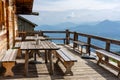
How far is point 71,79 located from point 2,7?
3361 millimetres

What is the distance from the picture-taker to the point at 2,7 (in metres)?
7.51

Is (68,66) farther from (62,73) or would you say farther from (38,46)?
(38,46)

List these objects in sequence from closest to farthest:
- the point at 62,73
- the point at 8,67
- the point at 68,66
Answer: the point at 8,67 < the point at 68,66 < the point at 62,73

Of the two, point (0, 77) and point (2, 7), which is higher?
point (2, 7)

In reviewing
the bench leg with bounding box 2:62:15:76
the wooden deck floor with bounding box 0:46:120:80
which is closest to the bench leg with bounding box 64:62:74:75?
the wooden deck floor with bounding box 0:46:120:80

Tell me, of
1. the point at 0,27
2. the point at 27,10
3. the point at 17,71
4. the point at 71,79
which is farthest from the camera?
the point at 27,10

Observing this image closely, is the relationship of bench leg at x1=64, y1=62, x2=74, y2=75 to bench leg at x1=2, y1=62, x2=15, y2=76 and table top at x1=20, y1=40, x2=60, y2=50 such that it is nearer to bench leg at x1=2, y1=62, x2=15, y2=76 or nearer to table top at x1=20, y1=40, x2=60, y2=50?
table top at x1=20, y1=40, x2=60, y2=50

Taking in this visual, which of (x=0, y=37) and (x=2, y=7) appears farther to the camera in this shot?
(x=2, y=7)

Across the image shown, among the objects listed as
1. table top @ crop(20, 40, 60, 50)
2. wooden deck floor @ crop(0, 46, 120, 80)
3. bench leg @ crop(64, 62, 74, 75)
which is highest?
table top @ crop(20, 40, 60, 50)

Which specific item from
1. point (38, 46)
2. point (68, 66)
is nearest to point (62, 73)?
point (68, 66)

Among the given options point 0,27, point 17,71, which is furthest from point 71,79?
point 0,27

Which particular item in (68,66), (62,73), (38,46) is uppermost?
(38,46)

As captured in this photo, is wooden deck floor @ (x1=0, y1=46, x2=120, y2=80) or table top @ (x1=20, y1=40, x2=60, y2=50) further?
table top @ (x1=20, y1=40, x2=60, y2=50)

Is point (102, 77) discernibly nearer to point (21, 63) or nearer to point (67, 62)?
point (67, 62)
